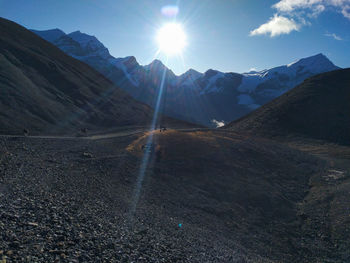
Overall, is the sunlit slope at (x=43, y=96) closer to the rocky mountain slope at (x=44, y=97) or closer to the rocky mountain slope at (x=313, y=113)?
the rocky mountain slope at (x=44, y=97)

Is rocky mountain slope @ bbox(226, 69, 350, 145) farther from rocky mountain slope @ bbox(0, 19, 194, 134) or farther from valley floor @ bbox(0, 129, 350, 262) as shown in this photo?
rocky mountain slope @ bbox(0, 19, 194, 134)

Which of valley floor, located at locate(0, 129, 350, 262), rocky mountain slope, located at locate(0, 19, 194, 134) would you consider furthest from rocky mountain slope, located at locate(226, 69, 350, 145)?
rocky mountain slope, located at locate(0, 19, 194, 134)

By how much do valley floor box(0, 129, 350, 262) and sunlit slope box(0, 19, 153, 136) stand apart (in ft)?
55.6

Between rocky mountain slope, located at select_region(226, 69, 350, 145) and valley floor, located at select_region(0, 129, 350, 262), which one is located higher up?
rocky mountain slope, located at select_region(226, 69, 350, 145)

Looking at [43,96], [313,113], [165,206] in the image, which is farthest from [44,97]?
[313,113]

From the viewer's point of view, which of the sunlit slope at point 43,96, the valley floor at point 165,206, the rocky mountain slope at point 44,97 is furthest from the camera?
the sunlit slope at point 43,96

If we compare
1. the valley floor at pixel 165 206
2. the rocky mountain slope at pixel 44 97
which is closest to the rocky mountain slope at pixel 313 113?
the valley floor at pixel 165 206

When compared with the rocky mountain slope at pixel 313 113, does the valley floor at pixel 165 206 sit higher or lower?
lower

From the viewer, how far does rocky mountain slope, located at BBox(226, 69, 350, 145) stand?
7938 cm

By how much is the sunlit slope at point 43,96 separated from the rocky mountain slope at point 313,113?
186ft

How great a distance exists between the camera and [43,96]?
5619 centimetres

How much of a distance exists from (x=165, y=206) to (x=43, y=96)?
50942mm

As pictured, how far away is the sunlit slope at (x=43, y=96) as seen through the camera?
1655 inches

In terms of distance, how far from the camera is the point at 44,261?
7.71 meters
